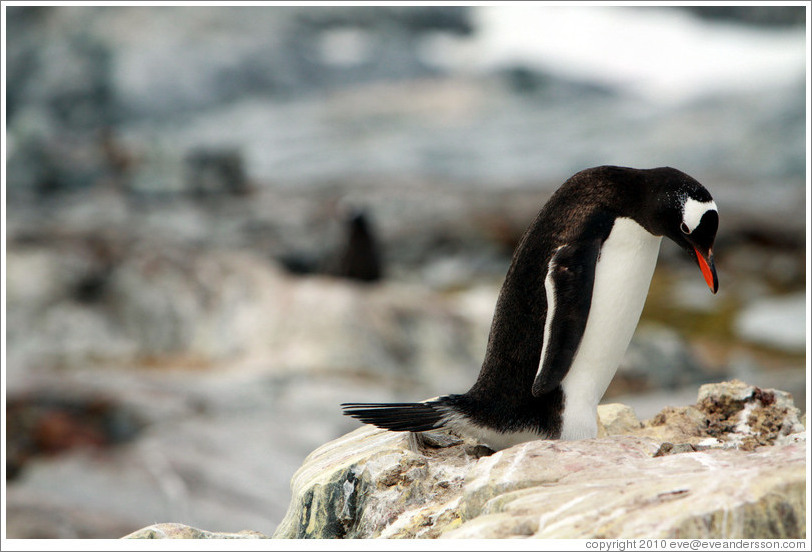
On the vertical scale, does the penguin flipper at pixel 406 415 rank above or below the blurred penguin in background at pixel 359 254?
below

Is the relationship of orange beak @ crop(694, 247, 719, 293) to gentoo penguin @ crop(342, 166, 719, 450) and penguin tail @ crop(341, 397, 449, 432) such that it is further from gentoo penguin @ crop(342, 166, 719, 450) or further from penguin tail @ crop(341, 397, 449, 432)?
penguin tail @ crop(341, 397, 449, 432)

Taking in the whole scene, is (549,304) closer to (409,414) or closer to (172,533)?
(409,414)

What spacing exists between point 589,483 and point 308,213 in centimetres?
1598

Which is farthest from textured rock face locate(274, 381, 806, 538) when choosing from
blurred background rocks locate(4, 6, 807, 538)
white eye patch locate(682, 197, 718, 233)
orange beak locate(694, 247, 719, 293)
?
blurred background rocks locate(4, 6, 807, 538)

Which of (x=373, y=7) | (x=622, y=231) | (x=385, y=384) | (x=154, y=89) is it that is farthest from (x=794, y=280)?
(x=154, y=89)

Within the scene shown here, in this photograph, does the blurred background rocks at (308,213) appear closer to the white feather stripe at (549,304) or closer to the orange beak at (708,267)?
the white feather stripe at (549,304)

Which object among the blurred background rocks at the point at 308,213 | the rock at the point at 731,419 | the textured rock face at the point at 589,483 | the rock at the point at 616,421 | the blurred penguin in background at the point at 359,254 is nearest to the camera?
the textured rock face at the point at 589,483

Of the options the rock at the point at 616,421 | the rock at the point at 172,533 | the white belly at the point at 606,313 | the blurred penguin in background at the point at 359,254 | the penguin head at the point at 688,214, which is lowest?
the rock at the point at 172,533

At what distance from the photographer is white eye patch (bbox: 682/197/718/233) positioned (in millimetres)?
2273

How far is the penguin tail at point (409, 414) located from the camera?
2453 mm

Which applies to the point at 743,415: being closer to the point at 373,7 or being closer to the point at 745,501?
the point at 745,501

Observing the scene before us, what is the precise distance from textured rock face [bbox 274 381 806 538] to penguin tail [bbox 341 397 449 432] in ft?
0.30

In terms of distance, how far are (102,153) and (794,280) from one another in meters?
15.4

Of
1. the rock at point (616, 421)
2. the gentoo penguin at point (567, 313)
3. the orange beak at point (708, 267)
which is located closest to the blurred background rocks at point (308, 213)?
the rock at point (616, 421)
